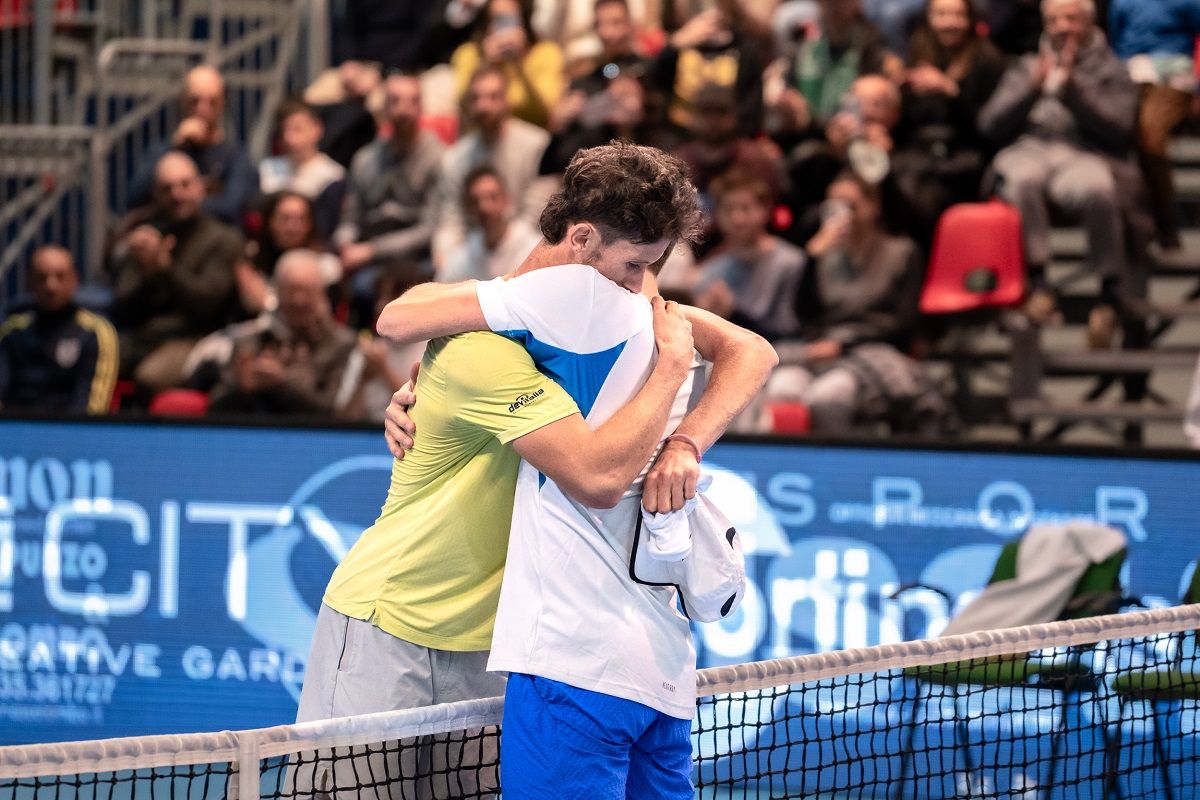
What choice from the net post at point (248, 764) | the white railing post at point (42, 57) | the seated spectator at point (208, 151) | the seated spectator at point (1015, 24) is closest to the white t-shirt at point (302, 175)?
the seated spectator at point (208, 151)

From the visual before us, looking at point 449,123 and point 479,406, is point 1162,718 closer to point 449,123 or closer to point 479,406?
point 479,406

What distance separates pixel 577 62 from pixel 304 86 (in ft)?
9.33

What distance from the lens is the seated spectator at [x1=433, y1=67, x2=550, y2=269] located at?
9703 millimetres

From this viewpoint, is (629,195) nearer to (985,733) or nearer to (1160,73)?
(985,733)

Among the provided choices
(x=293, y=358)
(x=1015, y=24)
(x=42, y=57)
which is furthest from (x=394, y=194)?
(x=1015, y=24)

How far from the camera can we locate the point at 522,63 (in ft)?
35.3

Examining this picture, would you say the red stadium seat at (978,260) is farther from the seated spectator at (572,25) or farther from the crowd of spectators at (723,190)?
the seated spectator at (572,25)

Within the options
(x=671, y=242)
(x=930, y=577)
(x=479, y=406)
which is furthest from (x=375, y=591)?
(x=930, y=577)

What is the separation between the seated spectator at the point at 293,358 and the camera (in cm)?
845

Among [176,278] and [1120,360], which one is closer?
[1120,360]

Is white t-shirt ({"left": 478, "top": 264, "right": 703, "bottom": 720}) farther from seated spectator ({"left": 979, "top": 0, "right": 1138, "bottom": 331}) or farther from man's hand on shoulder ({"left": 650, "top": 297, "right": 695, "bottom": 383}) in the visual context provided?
seated spectator ({"left": 979, "top": 0, "right": 1138, "bottom": 331})

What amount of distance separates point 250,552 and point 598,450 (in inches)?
199

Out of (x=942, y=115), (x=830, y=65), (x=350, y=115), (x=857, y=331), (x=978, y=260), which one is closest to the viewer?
(x=857, y=331)

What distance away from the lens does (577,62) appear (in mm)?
10844
